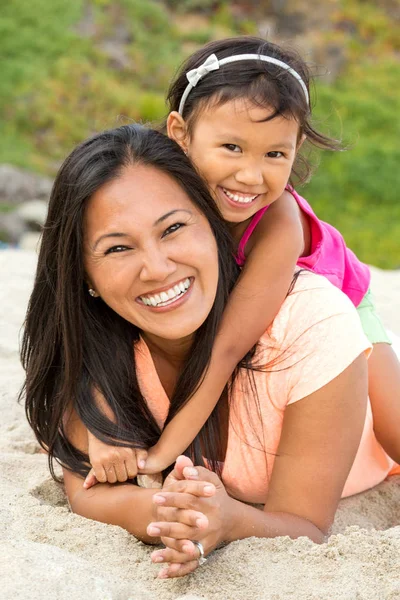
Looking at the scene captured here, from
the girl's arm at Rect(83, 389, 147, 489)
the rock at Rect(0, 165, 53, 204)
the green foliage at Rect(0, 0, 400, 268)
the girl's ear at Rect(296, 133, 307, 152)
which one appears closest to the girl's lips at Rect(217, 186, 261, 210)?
the girl's ear at Rect(296, 133, 307, 152)

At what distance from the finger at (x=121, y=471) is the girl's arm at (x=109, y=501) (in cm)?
2

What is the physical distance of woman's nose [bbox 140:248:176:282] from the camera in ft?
8.09

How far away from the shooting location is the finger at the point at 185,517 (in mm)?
2252

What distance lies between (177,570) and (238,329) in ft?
2.55

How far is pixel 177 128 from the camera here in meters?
3.12

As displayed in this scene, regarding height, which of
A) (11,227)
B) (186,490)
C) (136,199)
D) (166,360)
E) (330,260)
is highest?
(136,199)

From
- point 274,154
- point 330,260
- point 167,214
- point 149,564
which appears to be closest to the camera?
point 149,564

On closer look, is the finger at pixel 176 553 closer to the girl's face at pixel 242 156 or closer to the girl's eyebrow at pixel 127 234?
the girl's eyebrow at pixel 127 234

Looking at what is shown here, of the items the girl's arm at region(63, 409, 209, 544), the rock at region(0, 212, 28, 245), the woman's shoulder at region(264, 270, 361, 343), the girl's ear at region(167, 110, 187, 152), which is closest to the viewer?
the girl's arm at region(63, 409, 209, 544)

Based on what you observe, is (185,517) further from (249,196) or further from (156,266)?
(249,196)

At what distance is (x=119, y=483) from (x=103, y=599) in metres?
0.65

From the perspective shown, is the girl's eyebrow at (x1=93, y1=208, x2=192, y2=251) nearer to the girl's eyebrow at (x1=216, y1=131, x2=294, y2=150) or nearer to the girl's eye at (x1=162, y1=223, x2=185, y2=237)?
the girl's eye at (x1=162, y1=223, x2=185, y2=237)

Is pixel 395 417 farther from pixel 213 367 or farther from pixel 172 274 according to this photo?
pixel 172 274

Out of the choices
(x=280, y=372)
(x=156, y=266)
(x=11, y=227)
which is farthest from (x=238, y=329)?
(x=11, y=227)
